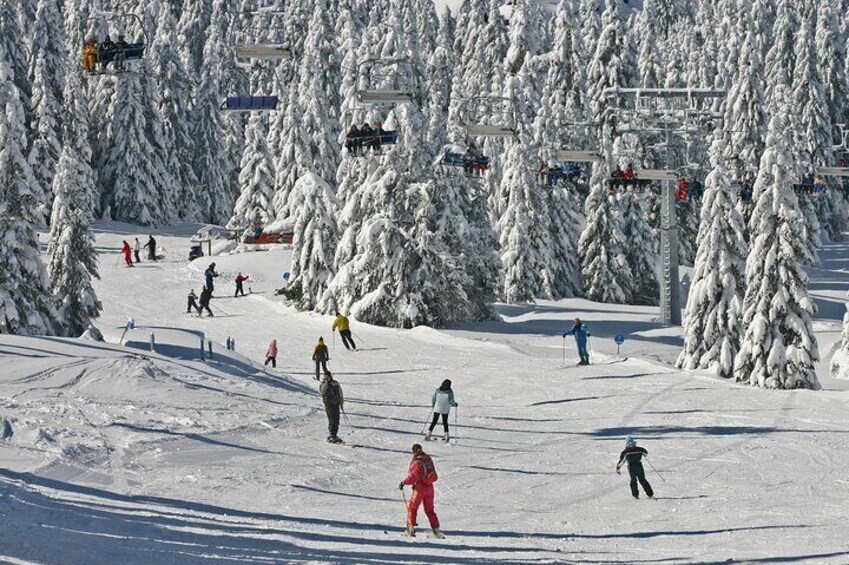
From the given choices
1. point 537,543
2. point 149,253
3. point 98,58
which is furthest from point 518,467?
point 149,253

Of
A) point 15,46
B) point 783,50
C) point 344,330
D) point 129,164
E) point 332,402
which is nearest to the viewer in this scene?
point 332,402

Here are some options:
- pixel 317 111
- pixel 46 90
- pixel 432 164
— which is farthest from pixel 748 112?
pixel 46 90

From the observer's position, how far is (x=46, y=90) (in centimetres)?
7156

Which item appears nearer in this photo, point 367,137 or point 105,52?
point 105,52

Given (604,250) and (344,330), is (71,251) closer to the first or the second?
(344,330)

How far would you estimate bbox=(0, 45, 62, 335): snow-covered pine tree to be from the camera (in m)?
34.5

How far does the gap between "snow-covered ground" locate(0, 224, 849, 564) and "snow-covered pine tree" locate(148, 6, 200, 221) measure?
4670 centimetres

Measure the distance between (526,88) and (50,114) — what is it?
25.2 metres

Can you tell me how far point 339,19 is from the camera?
333 ft

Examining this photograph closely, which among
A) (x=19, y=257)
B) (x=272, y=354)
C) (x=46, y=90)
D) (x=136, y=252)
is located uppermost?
(x=46, y=90)

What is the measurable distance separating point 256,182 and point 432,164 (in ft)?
94.7

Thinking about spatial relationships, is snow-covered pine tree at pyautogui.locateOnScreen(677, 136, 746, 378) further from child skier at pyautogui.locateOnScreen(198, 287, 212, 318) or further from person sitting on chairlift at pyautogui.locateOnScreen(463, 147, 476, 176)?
child skier at pyautogui.locateOnScreen(198, 287, 212, 318)

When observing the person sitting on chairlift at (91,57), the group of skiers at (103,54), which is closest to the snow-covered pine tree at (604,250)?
the group of skiers at (103,54)

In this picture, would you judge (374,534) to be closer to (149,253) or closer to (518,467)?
(518,467)
